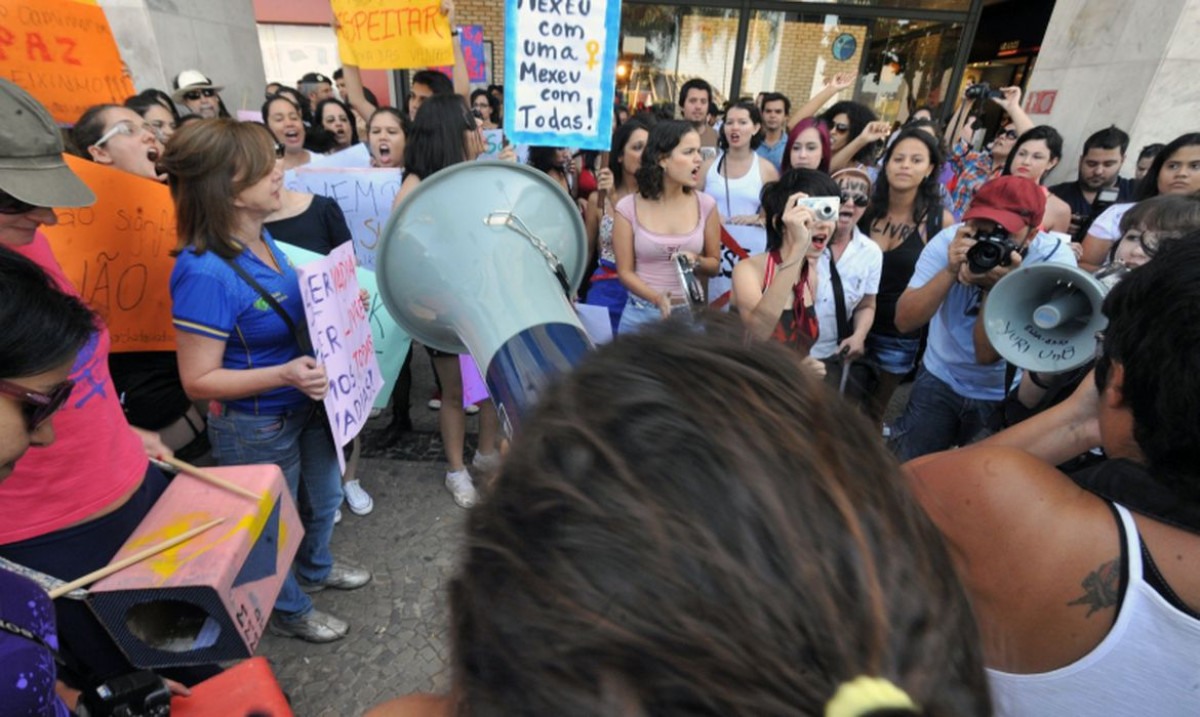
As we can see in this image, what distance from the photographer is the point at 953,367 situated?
2369mm

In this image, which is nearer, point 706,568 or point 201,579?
point 706,568

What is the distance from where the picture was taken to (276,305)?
1.72m

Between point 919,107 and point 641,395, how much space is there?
1013 centimetres

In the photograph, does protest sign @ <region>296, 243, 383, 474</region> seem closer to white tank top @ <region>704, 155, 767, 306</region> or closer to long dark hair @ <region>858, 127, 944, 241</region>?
white tank top @ <region>704, 155, 767, 306</region>

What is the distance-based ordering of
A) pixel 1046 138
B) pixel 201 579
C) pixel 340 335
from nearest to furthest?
1. pixel 201 579
2. pixel 340 335
3. pixel 1046 138

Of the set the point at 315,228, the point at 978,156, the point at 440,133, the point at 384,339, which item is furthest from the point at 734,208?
the point at 978,156

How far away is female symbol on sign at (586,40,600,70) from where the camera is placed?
2.67 m

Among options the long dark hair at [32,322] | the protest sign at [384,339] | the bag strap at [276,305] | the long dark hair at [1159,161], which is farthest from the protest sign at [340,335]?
the long dark hair at [1159,161]

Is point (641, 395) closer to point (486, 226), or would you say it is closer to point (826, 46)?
point (486, 226)

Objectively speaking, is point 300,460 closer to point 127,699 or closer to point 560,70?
point 127,699

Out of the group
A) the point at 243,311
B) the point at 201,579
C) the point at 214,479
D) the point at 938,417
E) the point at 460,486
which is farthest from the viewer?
the point at 460,486

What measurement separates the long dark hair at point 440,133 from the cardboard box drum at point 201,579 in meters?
1.68

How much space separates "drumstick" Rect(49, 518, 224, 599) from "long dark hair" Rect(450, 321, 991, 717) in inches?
45.3

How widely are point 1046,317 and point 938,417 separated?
2.69 feet
